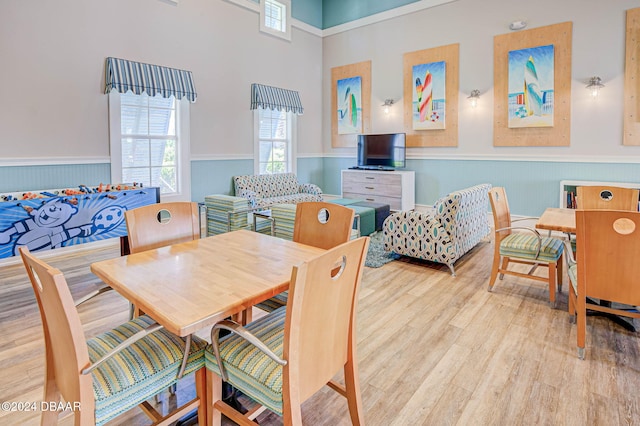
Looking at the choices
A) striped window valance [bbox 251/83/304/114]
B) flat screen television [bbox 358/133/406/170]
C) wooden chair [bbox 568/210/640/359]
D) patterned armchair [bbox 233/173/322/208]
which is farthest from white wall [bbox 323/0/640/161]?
wooden chair [bbox 568/210/640/359]

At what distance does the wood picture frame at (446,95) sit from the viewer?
630 centimetres

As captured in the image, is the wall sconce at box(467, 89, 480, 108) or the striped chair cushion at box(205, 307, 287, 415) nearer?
the striped chair cushion at box(205, 307, 287, 415)

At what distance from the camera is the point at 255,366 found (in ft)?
4.63

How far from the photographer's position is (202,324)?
49.6 inches

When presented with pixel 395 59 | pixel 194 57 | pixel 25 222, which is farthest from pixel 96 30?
pixel 395 59

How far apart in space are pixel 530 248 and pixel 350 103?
5.29 metres

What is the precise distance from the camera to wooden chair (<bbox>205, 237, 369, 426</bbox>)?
4.13ft

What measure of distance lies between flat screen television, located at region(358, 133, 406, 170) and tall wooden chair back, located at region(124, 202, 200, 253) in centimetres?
497

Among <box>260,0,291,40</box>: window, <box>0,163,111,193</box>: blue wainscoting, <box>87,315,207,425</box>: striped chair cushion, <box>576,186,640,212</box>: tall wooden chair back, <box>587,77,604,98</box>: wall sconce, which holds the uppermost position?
<box>260,0,291,40</box>: window

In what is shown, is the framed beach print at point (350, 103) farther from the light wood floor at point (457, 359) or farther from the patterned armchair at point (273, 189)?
the light wood floor at point (457, 359)

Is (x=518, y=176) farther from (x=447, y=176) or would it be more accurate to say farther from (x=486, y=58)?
(x=486, y=58)

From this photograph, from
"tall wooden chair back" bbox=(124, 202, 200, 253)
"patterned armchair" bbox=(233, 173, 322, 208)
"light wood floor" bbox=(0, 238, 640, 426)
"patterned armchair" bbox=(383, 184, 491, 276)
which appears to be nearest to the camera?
"light wood floor" bbox=(0, 238, 640, 426)

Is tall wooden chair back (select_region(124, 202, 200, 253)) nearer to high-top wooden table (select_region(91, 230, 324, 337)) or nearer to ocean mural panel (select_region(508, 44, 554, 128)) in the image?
high-top wooden table (select_region(91, 230, 324, 337))

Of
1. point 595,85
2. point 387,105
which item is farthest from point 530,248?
point 387,105
